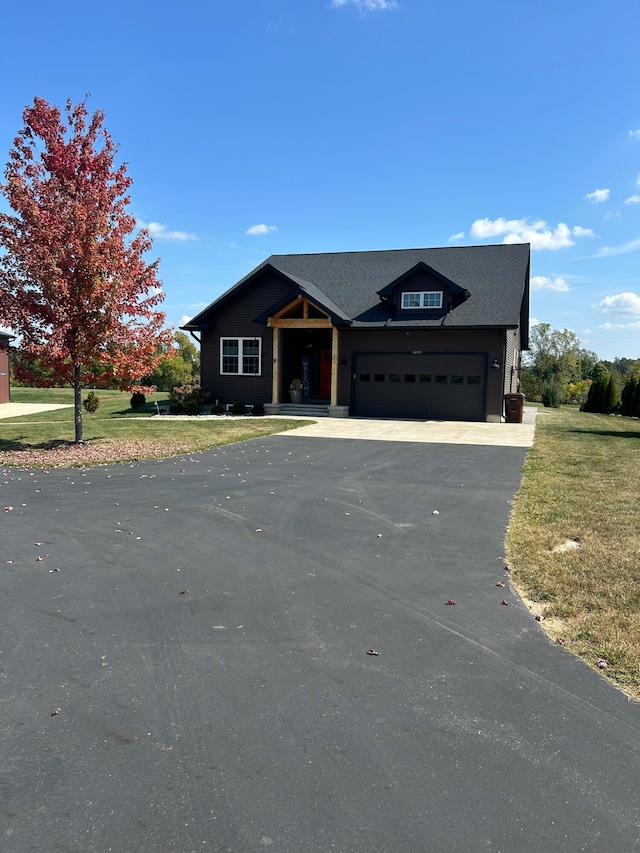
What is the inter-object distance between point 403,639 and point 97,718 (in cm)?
196

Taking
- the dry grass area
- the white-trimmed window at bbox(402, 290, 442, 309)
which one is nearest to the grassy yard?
the white-trimmed window at bbox(402, 290, 442, 309)

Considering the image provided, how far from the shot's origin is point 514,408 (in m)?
20.3

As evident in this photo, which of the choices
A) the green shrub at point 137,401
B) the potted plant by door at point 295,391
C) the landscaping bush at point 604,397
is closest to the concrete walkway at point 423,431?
the potted plant by door at point 295,391

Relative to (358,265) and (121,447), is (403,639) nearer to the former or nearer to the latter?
(121,447)

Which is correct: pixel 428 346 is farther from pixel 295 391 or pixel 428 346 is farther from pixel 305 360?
pixel 305 360

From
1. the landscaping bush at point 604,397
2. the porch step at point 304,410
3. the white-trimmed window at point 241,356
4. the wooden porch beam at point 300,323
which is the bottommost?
the porch step at point 304,410

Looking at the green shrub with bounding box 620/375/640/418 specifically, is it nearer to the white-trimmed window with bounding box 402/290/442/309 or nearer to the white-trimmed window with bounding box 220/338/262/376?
the white-trimmed window with bounding box 402/290/442/309

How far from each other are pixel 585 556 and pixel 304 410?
1742 centimetres

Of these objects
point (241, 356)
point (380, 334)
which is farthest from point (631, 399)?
point (241, 356)

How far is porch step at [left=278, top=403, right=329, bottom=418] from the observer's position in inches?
883

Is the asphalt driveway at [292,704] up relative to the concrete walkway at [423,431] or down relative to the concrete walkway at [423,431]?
down

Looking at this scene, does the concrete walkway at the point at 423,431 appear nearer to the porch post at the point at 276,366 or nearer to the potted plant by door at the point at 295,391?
the porch post at the point at 276,366

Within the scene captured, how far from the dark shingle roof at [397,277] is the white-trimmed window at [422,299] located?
30.3 inches

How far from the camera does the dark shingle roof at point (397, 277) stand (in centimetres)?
2083
